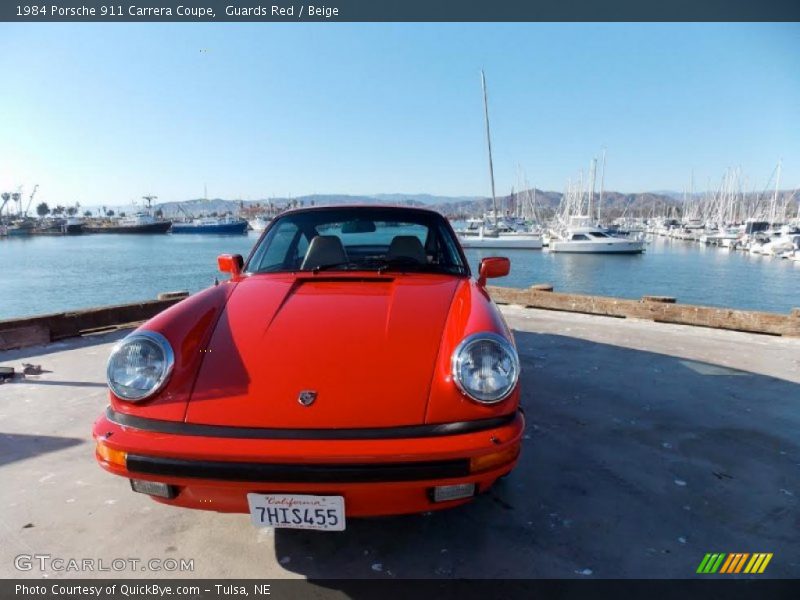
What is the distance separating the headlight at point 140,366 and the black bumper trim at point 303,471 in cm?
33

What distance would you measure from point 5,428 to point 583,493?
13.1 ft

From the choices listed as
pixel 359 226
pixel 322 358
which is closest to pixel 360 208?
pixel 359 226

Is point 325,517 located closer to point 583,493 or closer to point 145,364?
point 145,364

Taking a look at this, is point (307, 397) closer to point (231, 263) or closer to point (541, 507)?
point (541, 507)

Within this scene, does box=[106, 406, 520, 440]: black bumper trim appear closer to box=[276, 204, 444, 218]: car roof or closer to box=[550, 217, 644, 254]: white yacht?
box=[276, 204, 444, 218]: car roof

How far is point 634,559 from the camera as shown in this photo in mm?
2092

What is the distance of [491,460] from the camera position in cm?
186

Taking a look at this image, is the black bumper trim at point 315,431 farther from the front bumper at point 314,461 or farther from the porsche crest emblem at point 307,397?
the porsche crest emblem at point 307,397

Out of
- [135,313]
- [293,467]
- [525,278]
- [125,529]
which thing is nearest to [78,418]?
[125,529]

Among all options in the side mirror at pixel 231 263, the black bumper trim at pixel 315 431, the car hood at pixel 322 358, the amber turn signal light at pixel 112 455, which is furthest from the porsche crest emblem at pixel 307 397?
the side mirror at pixel 231 263

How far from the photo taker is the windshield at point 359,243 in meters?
3.09

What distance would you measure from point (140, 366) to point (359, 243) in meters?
1.94

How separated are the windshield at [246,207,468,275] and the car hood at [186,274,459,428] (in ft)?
1.54


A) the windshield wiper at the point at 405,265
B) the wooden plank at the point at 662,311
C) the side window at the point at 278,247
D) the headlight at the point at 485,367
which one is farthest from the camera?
the wooden plank at the point at 662,311
